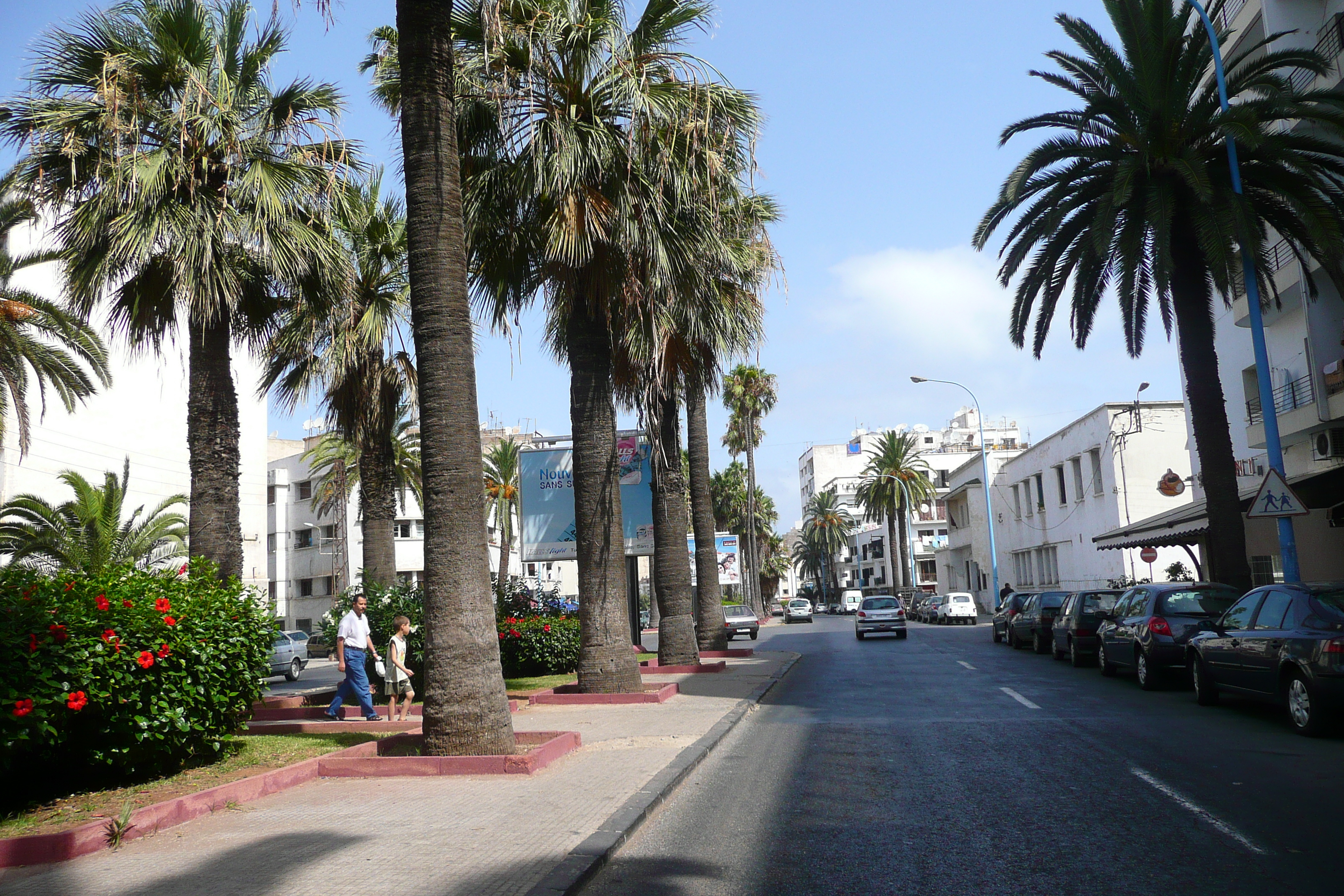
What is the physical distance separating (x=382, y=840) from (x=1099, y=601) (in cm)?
1785

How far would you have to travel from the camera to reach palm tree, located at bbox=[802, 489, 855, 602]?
102m

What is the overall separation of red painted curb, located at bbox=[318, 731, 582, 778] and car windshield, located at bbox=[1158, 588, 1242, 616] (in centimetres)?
1069

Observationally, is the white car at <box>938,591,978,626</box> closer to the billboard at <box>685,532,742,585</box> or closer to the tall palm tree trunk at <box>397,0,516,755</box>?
the billboard at <box>685,532,742,585</box>

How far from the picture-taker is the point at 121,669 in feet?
26.1

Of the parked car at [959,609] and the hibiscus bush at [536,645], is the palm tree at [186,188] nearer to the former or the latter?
the hibiscus bush at [536,645]

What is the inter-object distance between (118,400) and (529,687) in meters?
36.8

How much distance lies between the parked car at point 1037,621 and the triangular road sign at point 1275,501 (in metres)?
8.90

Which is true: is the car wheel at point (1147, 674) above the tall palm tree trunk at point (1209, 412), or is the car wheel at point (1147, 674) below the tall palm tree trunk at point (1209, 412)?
below

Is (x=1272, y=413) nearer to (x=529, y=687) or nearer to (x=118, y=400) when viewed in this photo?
(x=529, y=687)

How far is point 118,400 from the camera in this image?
4694 cm

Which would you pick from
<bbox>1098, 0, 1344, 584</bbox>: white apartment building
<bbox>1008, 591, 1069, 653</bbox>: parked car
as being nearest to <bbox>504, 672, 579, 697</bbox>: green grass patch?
<bbox>1008, 591, 1069, 653</bbox>: parked car

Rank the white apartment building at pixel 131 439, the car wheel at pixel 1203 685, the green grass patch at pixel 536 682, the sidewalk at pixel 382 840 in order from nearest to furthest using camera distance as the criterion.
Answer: the sidewalk at pixel 382 840 → the car wheel at pixel 1203 685 → the green grass patch at pixel 536 682 → the white apartment building at pixel 131 439

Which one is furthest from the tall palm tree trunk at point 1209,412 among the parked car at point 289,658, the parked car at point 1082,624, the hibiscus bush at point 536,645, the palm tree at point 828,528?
the palm tree at point 828,528

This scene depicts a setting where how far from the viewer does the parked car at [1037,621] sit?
25.2m
